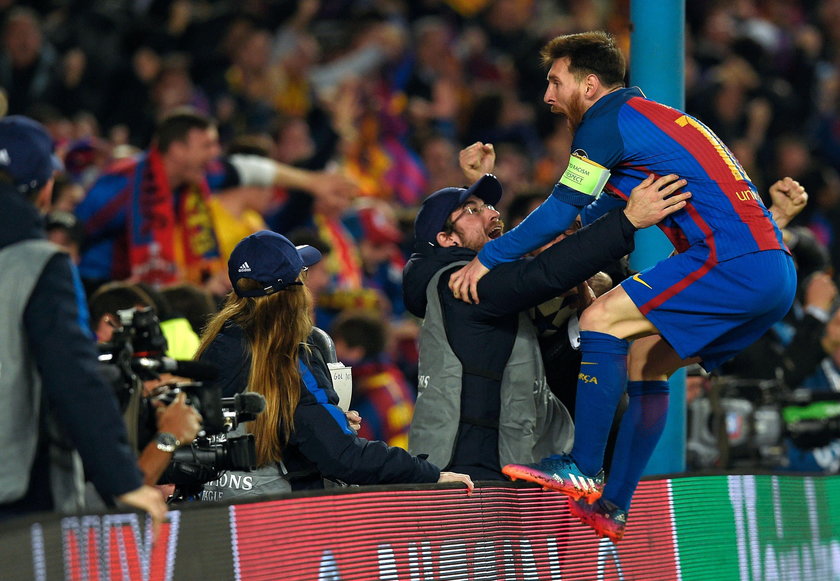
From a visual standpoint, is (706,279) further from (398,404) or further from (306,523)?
(398,404)

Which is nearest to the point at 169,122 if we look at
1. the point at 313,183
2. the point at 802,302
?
the point at 313,183

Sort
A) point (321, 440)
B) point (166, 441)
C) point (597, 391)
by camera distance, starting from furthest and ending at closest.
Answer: point (597, 391), point (321, 440), point (166, 441)

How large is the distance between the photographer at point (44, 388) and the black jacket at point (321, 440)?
3.36ft

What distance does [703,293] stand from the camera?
4887 millimetres

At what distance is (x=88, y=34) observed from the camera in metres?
11.1

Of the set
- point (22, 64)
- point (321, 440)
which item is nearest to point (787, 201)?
point (321, 440)

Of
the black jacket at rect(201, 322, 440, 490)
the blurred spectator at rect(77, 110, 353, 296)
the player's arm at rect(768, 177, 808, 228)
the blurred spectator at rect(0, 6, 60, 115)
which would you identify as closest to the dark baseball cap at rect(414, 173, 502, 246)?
the black jacket at rect(201, 322, 440, 490)

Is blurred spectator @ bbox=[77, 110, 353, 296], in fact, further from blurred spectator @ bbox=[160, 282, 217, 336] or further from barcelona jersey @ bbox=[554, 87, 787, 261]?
barcelona jersey @ bbox=[554, 87, 787, 261]

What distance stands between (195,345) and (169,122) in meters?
2.43

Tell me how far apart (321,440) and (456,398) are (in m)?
0.70

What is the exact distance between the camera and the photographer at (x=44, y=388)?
11.0 feet

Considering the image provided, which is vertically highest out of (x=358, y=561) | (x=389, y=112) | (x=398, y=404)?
(x=389, y=112)

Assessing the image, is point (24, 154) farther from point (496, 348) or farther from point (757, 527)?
point (757, 527)

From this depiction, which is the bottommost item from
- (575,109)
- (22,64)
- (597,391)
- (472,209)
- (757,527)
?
(757,527)
